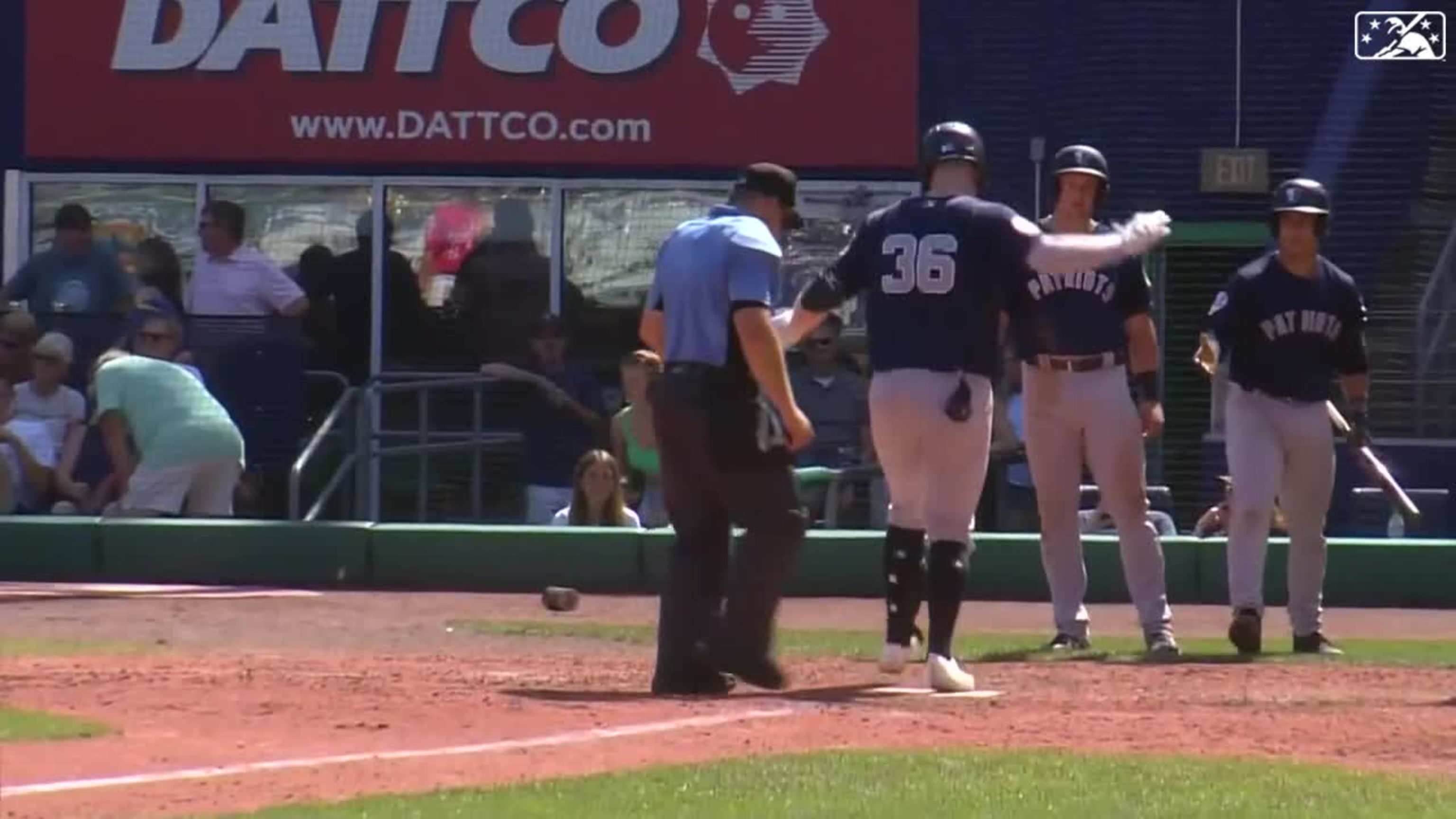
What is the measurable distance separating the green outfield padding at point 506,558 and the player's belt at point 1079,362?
459 centimetres

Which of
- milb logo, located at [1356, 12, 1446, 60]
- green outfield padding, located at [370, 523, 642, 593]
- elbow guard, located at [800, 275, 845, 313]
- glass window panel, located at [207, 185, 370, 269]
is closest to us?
elbow guard, located at [800, 275, 845, 313]

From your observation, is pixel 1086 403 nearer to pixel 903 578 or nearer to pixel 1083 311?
pixel 1083 311

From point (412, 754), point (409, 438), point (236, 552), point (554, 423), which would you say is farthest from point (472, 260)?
point (412, 754)

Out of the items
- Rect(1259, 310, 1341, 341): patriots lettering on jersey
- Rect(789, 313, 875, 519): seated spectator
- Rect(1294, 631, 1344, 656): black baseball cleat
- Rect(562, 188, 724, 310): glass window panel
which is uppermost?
Rect(562, 188, 724, 310): glass window panel

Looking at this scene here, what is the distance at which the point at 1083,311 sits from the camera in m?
10.5

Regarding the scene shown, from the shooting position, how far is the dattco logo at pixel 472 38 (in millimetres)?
18734

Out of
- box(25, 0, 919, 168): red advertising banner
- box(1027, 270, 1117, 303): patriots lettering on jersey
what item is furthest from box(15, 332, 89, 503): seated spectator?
box(1027, 270, 1117, 303): patriots lettering on jersey

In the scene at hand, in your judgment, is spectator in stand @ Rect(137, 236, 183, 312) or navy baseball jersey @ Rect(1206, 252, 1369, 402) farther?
spectator in stand @ Rect(137, 236, 183, 312)

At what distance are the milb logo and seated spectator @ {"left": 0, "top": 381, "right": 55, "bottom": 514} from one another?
8955 millimetres

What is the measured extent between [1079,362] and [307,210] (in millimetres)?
9708

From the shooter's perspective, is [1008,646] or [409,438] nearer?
[1008,646]

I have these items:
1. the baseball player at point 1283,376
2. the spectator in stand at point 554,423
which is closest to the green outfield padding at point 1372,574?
the baseball player at point 1283,376

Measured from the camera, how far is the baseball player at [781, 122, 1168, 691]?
9.03m

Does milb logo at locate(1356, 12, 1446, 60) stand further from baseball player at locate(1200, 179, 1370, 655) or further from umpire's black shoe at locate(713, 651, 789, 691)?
umpire's black shoe at locate(713, 651, 789, 691)
